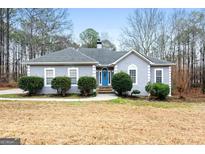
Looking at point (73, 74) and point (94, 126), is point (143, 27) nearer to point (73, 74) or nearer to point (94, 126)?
point (73, 74)

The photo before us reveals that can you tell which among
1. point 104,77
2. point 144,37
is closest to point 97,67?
point 104,77

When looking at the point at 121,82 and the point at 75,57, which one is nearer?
the point at 121,82

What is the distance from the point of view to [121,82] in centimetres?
1347

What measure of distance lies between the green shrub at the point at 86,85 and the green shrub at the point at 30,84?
189cm

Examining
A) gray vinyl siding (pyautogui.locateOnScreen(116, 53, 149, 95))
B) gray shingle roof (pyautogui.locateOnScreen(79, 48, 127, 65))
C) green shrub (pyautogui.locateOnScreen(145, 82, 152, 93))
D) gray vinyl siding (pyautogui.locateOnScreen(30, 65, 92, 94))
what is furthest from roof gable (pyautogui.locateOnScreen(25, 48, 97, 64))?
green shrub (pyautogui.locateOnScreen(145, 82, 152, 93))

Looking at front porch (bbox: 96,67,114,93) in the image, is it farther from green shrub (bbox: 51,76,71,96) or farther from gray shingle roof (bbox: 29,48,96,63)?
green shrub (bbox: 51,76,71,96)

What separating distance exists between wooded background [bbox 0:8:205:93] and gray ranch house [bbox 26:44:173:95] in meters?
0.70

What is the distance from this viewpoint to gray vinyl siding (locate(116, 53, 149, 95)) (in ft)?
46.8

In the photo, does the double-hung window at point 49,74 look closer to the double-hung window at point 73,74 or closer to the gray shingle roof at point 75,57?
the gray shingle roof at point 75,57

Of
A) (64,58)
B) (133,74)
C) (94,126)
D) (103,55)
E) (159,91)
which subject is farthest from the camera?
(103,55)

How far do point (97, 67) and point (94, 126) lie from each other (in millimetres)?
8715

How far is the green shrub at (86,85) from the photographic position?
524 inches

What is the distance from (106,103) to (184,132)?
5194 millimetres
